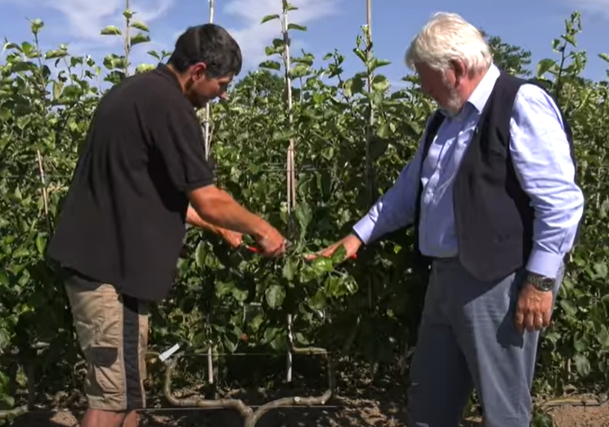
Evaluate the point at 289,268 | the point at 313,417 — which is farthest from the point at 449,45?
the point at 313,417

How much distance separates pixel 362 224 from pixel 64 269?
105 cm

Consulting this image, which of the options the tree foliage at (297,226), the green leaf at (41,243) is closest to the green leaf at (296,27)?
the tree foliage at (297,226)

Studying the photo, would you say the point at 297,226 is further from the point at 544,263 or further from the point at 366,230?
the point at 544,263

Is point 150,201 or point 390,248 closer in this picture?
point 150,201

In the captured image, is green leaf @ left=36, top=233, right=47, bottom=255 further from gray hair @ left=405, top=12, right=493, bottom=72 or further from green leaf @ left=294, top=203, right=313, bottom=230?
gray hair @ left=405, top=12, right=493, bottom=72

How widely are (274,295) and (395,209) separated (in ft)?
2.56

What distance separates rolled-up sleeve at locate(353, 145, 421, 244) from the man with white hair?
26 centimetres

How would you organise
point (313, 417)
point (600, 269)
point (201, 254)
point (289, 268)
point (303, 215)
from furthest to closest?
1. point (313, 417)
2. point (600, 269)
3. point (201, 254)
4. point (303, 215)
5. point (289, 268)

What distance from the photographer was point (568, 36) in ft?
12.6

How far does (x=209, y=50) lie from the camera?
303cm

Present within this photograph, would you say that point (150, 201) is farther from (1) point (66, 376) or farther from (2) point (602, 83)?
(2) point (602, 83)

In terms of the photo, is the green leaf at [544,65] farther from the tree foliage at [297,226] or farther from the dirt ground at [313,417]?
the dirt ground at [313,417]

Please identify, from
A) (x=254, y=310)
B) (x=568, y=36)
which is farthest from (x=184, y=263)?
(x=568, y=36)

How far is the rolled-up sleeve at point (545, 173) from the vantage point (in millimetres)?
2678
